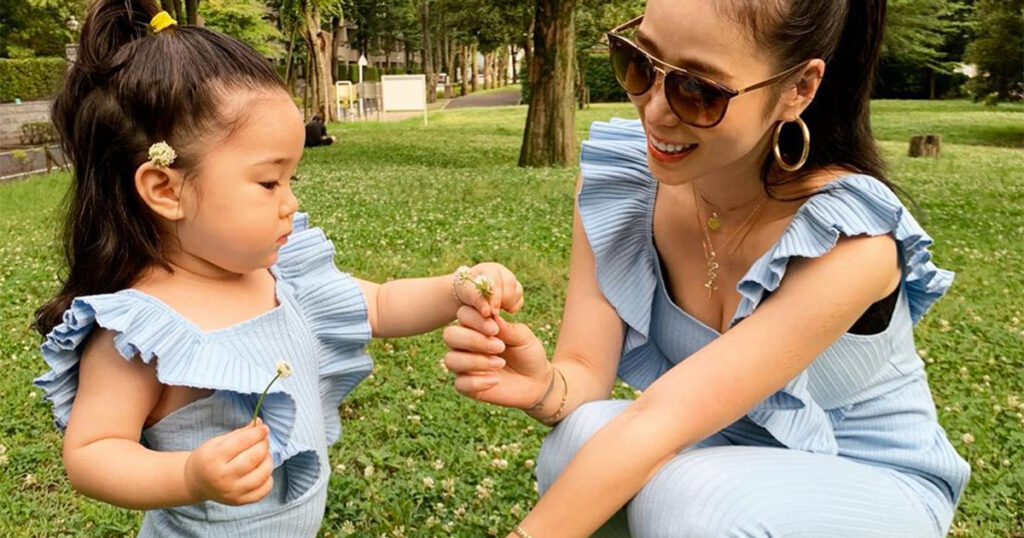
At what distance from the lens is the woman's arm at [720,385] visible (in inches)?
74.6

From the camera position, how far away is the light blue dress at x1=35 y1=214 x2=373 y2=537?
5.67 feet

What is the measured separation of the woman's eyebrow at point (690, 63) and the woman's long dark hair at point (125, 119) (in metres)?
0.77

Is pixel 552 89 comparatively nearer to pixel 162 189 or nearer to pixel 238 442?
pixel 162 189

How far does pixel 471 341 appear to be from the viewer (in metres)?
1.95

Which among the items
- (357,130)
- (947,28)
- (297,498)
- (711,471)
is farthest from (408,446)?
(947,28)

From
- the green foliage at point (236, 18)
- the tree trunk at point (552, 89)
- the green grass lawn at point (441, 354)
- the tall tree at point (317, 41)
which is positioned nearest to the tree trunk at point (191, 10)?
the green grass lawn at point (441, 354)

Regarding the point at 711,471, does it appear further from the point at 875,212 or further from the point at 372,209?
the point at 372,209

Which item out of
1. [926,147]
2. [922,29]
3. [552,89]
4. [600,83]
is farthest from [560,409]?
[600,83]

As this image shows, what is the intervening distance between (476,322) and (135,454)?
27.4 inches

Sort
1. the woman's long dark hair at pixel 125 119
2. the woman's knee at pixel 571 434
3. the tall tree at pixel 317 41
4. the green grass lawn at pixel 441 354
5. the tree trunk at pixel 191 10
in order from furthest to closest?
the tall tree at pixel 317 41 < the tree trunk at pixel 191 10 < the green grass lawn at pixel 441 354 < the woman's knee at pixel 571 434 < the woman's long dark hair at pixel 125 119

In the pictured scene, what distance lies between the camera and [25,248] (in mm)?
7238

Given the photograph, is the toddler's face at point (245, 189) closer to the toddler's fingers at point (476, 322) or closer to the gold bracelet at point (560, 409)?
the toddler's fingers at point (476, 322)

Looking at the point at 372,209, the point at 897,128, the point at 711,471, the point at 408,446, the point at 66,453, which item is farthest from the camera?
the point at 897,128

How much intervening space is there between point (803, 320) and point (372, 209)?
7.03m
